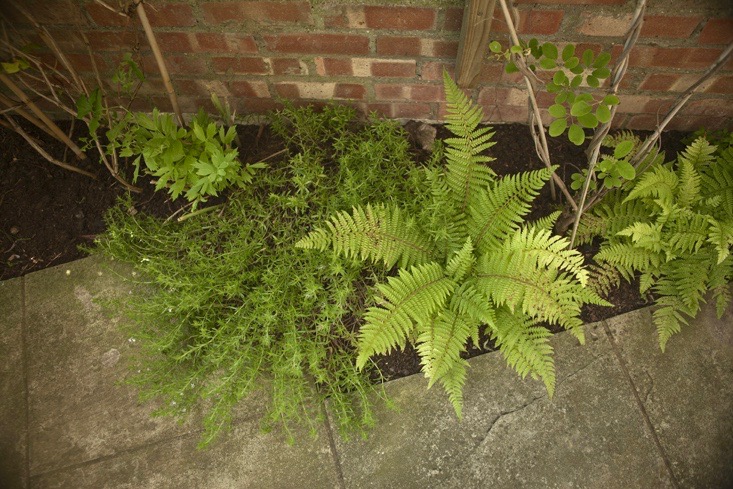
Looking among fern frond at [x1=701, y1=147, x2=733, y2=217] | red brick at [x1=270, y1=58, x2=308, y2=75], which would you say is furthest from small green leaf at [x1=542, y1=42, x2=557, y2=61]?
red brick at [x1=270, y1=58, x2=308, y2=75]

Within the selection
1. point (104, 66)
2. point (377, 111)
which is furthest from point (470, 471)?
point (104, 66)

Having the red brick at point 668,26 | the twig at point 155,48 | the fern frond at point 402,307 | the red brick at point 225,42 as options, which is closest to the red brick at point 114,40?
the twig at point 155,48

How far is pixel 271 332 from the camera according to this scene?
92.4 inches

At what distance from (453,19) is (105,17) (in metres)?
1.69

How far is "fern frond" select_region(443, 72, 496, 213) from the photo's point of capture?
7.17ft

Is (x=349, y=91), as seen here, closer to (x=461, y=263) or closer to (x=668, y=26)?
(x=461, y=263)

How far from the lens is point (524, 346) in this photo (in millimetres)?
2041

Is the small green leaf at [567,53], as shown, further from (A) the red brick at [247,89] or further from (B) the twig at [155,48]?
(B) the twig at [155,48]

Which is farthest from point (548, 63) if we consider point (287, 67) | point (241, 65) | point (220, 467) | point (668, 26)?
point (220, 467)

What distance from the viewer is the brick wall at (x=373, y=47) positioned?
2.13m

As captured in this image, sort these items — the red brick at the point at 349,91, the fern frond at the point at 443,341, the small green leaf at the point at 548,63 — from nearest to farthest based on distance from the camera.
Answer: the small green leaf at the point at 548,63, the fern frond at the point at 443,341, the red brick at the point at 349,91

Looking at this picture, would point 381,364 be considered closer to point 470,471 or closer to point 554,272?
point 470,471

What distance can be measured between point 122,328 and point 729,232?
2990mm

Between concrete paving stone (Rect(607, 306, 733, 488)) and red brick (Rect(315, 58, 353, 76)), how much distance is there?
1908 mm
